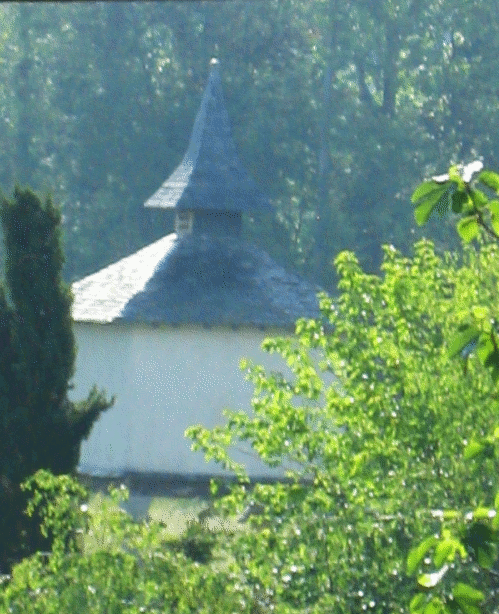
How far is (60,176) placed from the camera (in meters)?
42.8

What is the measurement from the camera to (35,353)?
1347 centimetres

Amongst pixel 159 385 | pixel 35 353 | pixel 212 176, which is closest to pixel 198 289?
pixel 159 385

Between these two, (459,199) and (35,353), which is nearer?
(459,199)

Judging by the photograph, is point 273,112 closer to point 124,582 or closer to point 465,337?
point 124,582

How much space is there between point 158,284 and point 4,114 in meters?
21.0

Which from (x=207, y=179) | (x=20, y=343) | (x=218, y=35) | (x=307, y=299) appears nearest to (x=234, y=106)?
(x=218, y=35)

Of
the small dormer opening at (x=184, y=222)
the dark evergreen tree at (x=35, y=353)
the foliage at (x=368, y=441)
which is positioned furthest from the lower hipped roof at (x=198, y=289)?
the foliage at (x=368, y=441)

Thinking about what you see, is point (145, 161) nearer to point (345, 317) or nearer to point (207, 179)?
point (207, 179)

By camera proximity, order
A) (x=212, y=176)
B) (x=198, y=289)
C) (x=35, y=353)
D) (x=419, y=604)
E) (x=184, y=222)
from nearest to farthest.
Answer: (x=419, y=604)
(x=35, y=353)
(x=198, y=289)
(x=184, y=222)
(x=212, y=176)

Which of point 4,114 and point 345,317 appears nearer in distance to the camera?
point 345,317

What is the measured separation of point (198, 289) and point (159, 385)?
1948 mm

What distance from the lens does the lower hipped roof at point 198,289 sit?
26.4 metres

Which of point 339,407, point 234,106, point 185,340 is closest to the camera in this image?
point 339,407

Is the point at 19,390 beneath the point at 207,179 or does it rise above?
beneath
